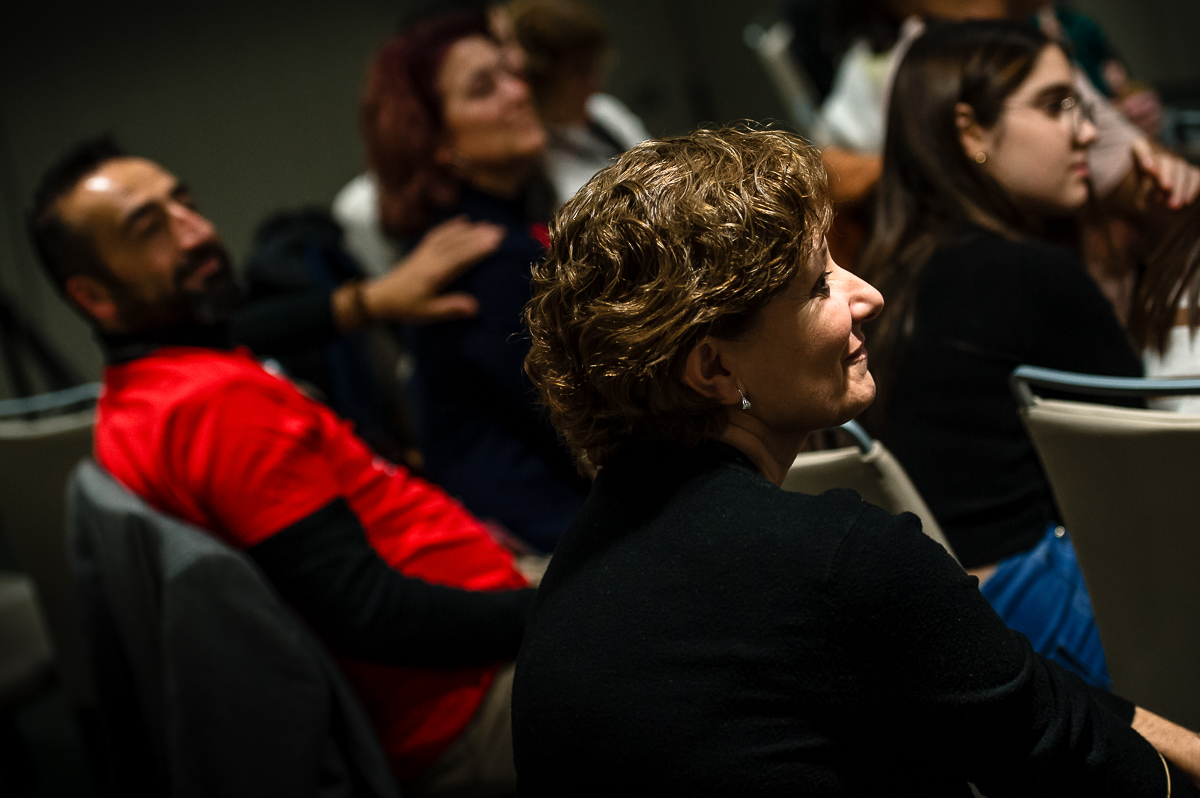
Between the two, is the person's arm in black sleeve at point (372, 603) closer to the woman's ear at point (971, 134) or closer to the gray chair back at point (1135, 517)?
the gray chair back at point (1135, 517)

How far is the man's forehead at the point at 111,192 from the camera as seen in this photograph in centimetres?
151

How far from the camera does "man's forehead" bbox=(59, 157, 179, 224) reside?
59.5 inches

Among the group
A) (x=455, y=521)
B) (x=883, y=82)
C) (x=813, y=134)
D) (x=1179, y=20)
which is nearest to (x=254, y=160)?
(x=813, y=134)

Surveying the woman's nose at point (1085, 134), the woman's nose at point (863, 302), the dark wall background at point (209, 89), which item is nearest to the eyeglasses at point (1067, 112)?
the woman's nose at point (1085, 134)

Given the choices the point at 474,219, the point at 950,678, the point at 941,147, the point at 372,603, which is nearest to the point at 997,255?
the point at 941,147

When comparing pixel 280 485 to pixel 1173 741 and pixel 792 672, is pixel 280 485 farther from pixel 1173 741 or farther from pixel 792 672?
pixel 1173 741

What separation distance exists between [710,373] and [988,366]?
0.69m

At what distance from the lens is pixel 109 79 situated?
4.02 m

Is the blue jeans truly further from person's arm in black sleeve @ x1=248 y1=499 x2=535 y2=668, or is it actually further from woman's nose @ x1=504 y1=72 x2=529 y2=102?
woman's nose @ x1=504 y1=72 x2=529 y2=102

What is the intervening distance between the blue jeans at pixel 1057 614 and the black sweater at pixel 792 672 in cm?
52

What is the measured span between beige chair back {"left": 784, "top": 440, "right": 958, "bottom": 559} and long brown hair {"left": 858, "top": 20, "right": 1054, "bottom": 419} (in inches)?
12.7

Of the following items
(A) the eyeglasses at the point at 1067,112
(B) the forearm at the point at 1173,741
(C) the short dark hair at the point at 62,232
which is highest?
(C) the short dark hair at the point at 62,232

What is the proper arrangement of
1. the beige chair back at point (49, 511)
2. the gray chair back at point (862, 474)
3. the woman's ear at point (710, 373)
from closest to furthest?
the woman's ear at point (710, 373)
the gray chair back at point (862, 474)
the beige chair back at point (49, 511)

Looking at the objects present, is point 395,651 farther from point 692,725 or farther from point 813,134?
point 813,134
